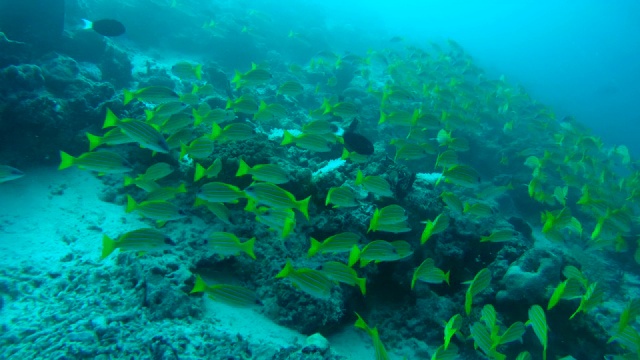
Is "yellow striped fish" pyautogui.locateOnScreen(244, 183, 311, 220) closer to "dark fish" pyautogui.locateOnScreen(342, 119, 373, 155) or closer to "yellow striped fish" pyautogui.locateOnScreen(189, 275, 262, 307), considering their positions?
"yellow striped fish" pyautogui.locateOnScreen(189, 275, 262, 307)

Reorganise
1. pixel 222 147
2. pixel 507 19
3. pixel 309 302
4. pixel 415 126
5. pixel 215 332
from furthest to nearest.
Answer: pixel 507 19 < pixel 415 126 < pixel 222 147 < pixel 309 302 < pixel 215 332

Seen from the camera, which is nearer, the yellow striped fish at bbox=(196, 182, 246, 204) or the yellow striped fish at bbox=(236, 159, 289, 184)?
the yellow striped fish at bbox=(196, 182, 246, 204)

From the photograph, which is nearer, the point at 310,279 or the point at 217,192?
the point at 310,279

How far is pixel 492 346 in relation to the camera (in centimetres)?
385

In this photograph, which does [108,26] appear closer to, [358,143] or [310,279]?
[358,143]

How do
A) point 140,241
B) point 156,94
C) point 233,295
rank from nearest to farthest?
point 233,295 → point 140,241 → point 156,94

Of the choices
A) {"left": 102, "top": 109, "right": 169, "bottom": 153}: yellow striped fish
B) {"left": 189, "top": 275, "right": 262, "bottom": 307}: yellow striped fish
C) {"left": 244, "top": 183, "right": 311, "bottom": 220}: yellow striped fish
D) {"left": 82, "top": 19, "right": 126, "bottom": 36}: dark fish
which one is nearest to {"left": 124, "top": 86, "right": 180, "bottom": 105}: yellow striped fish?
{"left": 102, "top": 109, "right": 169, "bottom": 153}: yellow striped fish

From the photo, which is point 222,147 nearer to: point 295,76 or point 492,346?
point 492,346

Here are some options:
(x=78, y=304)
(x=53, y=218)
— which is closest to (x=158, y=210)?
(x=78, y=304)

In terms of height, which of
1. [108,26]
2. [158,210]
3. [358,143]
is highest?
[108,26]

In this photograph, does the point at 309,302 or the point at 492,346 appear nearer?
the point at 492,346

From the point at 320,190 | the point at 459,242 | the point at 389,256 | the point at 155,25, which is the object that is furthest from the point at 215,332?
the point at 155,25

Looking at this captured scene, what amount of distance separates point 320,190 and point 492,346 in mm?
3110

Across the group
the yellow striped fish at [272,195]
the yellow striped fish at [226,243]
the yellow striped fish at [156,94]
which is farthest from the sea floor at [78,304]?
the yellow striped fish at [156,94]
